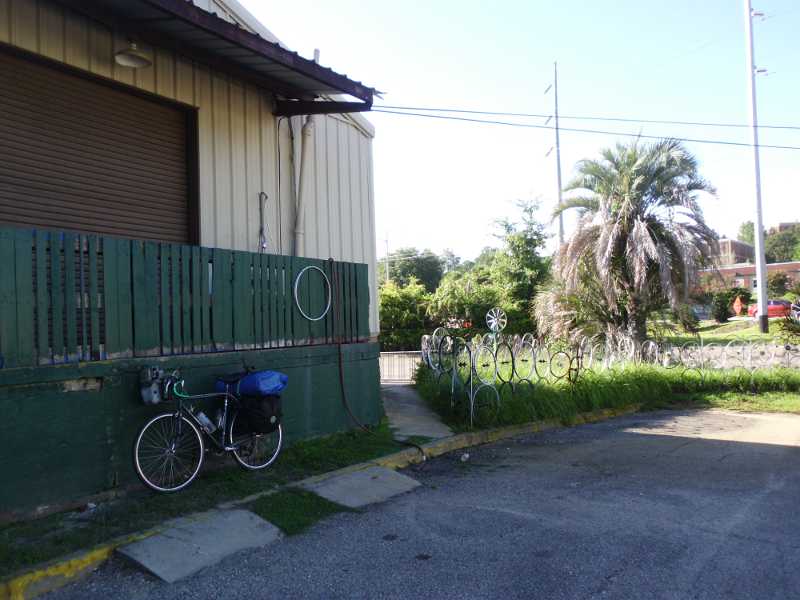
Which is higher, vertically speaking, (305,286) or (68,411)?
(305,286)

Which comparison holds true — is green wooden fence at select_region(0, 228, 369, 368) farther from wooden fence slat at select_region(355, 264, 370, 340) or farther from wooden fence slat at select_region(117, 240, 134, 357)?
wooden fence slat at select_region(355, 264, 370, 340)

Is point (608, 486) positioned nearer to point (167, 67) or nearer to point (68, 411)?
point (68, 411)

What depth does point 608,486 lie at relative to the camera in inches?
272

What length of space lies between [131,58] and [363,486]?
16.7 feet

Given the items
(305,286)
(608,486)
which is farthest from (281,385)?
(608,486)

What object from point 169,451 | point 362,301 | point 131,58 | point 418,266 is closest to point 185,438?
point 169,451

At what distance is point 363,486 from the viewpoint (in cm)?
669

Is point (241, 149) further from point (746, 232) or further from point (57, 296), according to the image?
point (746, 232)

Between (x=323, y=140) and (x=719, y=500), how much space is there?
7.52 metres

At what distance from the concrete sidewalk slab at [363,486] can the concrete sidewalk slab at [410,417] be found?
1.56m

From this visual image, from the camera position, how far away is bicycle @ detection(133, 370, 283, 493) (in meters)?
5.98

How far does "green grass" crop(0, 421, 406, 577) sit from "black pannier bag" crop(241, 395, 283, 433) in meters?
0.49

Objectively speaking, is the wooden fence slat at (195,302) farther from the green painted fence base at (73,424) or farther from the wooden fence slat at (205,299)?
the green painted fence base at (73,424)

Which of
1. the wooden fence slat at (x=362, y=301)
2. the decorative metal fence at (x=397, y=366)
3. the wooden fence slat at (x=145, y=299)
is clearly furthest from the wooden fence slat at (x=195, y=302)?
the decorative metal fence at (x=397, y=366)
